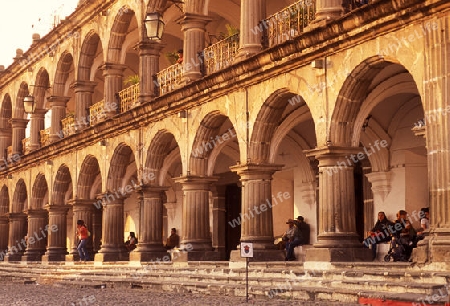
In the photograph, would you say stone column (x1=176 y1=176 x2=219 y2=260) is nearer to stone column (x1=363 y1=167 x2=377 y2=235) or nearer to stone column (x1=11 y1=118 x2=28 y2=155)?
stone column (x1=363 y1=167 x2=377 y2=235)

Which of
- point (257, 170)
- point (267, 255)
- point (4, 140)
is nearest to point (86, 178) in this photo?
point (257, 170)

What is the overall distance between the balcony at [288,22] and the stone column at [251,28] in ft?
0.56

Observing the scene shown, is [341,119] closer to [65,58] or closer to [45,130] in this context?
[65,58]

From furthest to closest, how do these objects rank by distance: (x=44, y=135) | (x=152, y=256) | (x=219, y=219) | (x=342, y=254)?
(x=44, y=135)
(x=219, y=219)
(x=152, y=256)
(x=342, y=254)

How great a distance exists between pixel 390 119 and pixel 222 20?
7606mm

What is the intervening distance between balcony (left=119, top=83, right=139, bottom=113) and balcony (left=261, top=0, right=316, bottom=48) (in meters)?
6.78

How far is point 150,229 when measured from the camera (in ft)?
70.5

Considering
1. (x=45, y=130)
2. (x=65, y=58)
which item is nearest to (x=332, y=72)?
(x=65, y=58)

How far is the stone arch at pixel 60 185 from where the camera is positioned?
28656 millimetres

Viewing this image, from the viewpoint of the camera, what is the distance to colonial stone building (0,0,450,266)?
43.3 feet

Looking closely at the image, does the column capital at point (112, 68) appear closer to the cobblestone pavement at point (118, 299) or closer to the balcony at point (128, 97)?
the balcony at point (128, 97)

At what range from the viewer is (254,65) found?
16453 mm

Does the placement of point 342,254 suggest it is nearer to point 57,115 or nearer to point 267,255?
point 267,255

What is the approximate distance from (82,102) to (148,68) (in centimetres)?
553
